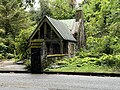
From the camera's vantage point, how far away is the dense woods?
2462 cm

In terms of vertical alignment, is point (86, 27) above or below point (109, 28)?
above

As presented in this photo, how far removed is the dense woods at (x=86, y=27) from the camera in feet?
80.8

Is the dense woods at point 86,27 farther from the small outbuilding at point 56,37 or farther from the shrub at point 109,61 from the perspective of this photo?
the small outbuilding at point 56,37

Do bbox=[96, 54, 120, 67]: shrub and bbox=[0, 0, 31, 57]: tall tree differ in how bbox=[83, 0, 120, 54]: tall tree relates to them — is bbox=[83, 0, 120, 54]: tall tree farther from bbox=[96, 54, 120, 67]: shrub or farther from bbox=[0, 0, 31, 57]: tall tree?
bbox=[0, 0, 31, 57]: tall tree

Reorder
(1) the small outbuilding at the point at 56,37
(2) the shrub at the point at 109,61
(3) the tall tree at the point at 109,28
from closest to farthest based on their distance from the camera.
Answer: (2) the shrub at the point at 109,61
(3) the tall tree at the point at 109,28
(1) the small outbuilding at the point at 56,37

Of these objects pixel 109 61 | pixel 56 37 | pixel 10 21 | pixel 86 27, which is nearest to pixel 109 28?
pixel 109 61

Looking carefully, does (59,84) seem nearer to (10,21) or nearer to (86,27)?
(10,21)

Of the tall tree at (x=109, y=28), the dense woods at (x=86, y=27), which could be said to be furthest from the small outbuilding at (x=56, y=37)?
the tall tree at (x=109, y=28)

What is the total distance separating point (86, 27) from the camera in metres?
47.4

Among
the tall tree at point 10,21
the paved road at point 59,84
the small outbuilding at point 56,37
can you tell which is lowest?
the paved road at point 59,84

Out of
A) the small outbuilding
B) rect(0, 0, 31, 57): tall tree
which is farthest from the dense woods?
the small outbuilding

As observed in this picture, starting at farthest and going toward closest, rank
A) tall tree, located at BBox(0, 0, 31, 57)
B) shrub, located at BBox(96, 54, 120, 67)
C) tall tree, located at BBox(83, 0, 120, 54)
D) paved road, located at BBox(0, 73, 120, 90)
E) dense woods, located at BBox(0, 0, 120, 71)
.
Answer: tall tree, located at BBox(0, 0, 31, 57) → tall tree, located at BBox(83, 0, 120, 54) → dense woods, located at BBox(0, 0, 120, 71) → shrub, located at BBox(96, 54, 120, 67) → paved road, located at BBox(0, 73, 120, 90)

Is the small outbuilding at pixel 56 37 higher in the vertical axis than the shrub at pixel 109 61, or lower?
higher

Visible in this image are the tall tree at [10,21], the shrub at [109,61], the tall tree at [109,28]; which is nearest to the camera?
the shrub at [109,61]
